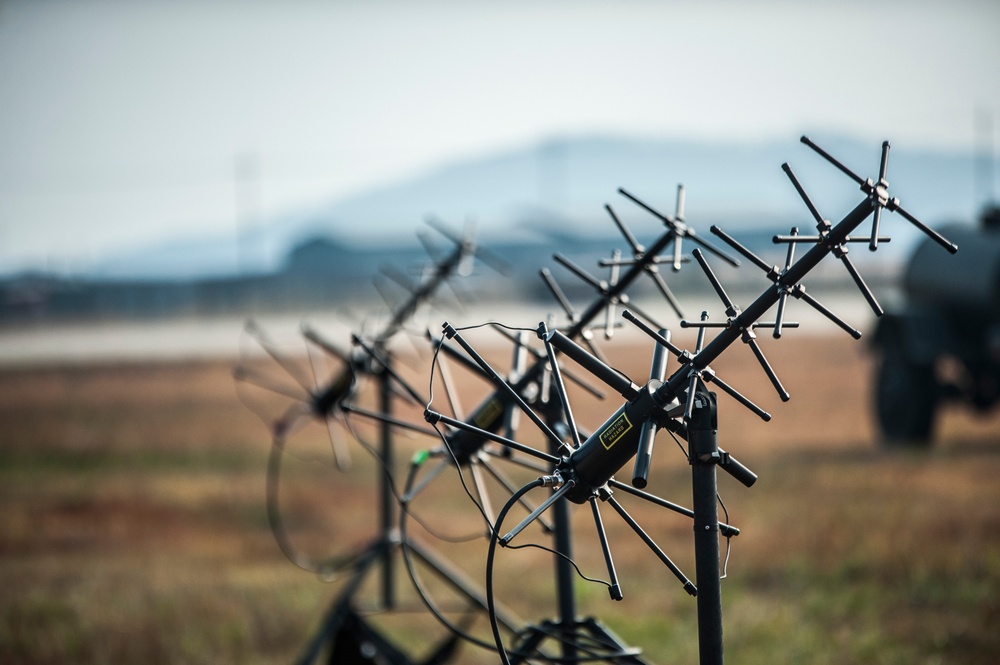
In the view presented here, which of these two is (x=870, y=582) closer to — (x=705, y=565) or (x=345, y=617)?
(x=345, y=617)

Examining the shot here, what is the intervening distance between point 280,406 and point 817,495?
27.0ft

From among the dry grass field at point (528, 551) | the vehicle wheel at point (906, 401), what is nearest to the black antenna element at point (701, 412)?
the dry grass field at point (528, 551)

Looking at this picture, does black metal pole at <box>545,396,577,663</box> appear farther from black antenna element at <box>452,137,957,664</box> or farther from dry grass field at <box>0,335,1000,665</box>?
dry grass field at <box>0,335,1000,665</box>

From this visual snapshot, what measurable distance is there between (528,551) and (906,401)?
4272 mm

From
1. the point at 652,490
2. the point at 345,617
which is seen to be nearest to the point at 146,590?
the point at 345,617

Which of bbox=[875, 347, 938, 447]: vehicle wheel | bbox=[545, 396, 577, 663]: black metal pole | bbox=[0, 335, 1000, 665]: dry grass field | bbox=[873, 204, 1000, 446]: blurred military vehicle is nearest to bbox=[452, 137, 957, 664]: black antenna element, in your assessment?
bbox=[545, 396, 577, 663]: black metal pole

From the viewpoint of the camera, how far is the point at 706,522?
2.19 metres

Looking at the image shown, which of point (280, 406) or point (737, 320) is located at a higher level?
point (737, 320)

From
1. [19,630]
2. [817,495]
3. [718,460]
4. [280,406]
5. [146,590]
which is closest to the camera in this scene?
[718,460]

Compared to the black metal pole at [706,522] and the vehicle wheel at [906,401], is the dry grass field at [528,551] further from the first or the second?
the black metal pole at [706,522]

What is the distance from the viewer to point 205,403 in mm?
15500

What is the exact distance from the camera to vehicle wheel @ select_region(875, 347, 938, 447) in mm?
10430

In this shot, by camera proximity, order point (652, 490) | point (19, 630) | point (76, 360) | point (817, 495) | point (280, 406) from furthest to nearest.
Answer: point (76, 360) → point (280, 406) → point (652, 490) → point (817, 495) → point (19, 630)

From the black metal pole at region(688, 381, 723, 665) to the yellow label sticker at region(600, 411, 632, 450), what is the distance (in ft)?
0.57
